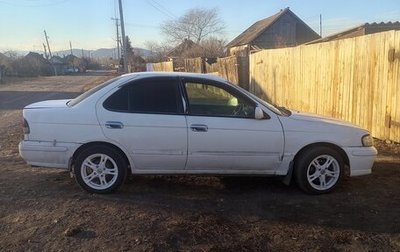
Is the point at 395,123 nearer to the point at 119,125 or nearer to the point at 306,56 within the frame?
the point at 306,56

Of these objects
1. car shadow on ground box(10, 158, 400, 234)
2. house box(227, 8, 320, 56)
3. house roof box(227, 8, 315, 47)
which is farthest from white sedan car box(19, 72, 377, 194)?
house box(227, 8, 320, 56)

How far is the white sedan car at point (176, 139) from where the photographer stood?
5.74m

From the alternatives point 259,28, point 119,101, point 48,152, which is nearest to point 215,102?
point 119,101

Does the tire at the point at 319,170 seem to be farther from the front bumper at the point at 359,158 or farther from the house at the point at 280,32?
the house at the point at 280,32

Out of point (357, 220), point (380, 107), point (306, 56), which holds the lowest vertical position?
point (357, 220)

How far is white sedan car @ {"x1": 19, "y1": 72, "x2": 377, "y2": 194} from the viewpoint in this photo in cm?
574

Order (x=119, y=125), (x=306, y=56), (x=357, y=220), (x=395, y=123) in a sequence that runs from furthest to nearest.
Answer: (x=306, y=56)
(x=395, y=123)
(x=119, y=125)
(x=357, y=220)

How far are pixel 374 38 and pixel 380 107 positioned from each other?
1.31 meters

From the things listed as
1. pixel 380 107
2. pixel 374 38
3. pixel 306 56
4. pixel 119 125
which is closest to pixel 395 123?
pixel 380 107

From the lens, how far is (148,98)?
5.91 metres

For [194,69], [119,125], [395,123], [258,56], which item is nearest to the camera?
[119,125]

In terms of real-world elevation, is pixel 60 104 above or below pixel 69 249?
above

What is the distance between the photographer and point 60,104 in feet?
20.0

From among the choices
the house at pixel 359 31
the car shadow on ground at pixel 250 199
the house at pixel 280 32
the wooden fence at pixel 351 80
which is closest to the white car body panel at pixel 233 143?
the car shadow on ground at pixel 250 199
